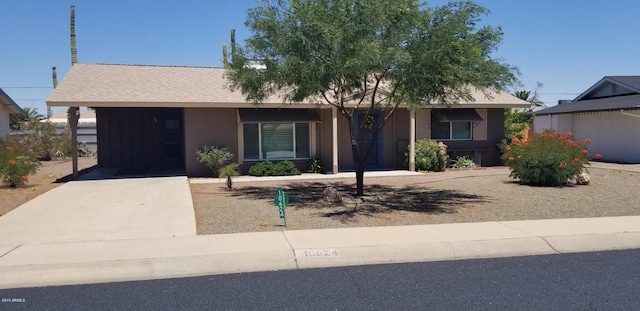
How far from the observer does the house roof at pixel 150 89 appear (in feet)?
55.9

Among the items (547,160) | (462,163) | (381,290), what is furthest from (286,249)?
(462,163)

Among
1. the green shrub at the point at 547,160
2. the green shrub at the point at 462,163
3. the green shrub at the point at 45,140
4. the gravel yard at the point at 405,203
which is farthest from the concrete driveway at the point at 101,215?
the green shrub at the point at 45,140

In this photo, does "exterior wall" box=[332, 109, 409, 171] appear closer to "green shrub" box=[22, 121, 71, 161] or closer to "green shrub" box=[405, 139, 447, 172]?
"green shrub" box=[405, 139, 447, 172]

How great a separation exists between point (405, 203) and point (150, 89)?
35.2 feet

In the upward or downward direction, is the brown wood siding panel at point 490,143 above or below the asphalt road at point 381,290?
above

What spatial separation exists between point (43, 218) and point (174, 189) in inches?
189

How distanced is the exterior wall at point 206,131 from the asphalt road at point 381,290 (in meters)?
12.3

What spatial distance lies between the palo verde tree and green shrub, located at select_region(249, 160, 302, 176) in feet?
22.6

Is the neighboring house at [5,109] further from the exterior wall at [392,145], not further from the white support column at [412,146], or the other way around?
the white support column at [412,146]

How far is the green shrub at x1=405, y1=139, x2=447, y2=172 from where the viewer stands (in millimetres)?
20156

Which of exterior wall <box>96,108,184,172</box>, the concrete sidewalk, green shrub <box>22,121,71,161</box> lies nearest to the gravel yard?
the concrete sidewalk

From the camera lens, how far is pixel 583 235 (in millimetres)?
8773

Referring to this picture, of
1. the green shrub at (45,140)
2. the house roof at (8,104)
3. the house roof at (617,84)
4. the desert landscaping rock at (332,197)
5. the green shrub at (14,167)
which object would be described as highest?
the house roof at (617,84)

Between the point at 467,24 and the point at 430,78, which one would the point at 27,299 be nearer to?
the point at 430,78
